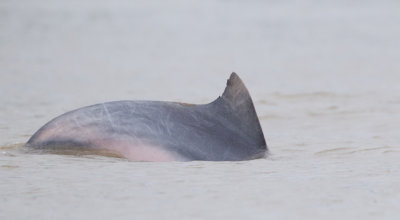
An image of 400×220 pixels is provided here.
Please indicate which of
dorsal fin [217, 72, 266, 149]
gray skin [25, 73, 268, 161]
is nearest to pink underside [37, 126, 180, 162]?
gray skin [25, 73, 268, 161]

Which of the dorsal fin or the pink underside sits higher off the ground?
the dorsal fin

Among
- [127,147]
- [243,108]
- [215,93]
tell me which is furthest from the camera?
[215,93]

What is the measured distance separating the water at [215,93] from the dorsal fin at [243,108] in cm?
21

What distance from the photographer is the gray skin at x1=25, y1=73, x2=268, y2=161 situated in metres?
5.18

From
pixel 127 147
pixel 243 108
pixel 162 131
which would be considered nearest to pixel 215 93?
pixel 243 108

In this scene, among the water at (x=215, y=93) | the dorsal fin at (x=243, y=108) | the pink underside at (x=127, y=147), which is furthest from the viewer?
the dorsal fin at (x=243, y=108)

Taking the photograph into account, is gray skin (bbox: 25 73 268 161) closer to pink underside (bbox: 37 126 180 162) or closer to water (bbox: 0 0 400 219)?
pink underside (bbox: 37 126 180 162)

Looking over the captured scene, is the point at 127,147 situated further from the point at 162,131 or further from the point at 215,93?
the point at 215,93

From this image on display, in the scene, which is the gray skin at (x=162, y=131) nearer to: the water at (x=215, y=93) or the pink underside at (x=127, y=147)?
the pink underside at (x=127, y=147)

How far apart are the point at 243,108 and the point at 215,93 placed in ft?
17.8

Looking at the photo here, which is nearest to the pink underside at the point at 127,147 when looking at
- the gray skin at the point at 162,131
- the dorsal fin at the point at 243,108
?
the gray skin at the point at 162,131

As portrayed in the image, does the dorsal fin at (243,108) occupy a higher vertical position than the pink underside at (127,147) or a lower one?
higher

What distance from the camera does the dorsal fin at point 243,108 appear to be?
18.0ft

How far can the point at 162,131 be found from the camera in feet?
17.3
